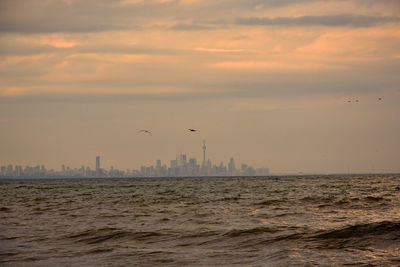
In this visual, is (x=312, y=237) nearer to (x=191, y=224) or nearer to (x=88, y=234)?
(x=191, y=224)

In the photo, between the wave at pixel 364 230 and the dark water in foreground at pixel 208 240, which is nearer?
the dark water in foreground at pixel 208 240

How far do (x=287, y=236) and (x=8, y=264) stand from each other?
10.4 meters

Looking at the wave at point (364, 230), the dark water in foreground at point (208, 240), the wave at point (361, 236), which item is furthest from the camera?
the wave at point (364, 230)

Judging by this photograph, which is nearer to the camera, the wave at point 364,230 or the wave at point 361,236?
the wave at point 361,236

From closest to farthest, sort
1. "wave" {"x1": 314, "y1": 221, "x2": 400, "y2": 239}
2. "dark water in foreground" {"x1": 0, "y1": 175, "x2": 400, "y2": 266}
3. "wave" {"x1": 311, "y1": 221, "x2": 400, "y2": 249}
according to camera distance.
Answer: "dark water in foreground" {"x1": 0, "y1": 175, "x2": 400, "y2": 266}
"wave" {"x1": 311, "y1": 221, "x2": 400, "y2": 249}
"wave" {"x1": 314, "y1": 221, "x2": 400, "y2": 239}

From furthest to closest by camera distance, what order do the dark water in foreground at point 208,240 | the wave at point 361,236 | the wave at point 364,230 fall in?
the wave at point 364,230, the wave at point 361,236, the dark water in foreground at point 208,240

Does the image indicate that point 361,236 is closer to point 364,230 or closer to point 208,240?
point 364,230

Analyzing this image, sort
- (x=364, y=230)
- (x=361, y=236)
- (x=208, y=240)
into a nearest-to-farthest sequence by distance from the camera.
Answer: (x=361, y=236)
(x=208, y=240)
(x=364, y=230)

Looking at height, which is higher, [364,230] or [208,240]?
[364,230]

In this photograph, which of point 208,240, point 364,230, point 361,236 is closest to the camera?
point 361,236

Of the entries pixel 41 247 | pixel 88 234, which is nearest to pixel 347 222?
pixel 88 234

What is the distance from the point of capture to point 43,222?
92.5 ft

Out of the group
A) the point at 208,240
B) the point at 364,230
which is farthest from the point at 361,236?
the point at 208,240

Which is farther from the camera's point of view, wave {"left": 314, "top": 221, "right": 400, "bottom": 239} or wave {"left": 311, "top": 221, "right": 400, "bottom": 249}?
wave {"left": 314, "top": 221, "right": 400, "bottom": 239}
